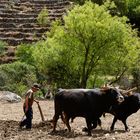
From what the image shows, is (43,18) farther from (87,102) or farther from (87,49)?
(87,102)

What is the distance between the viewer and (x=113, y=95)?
17.4 metres

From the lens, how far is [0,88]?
133 feet

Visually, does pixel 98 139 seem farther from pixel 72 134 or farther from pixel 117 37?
pixel 117 37

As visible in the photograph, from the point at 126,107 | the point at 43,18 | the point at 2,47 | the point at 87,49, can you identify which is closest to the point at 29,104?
the point at 126,107

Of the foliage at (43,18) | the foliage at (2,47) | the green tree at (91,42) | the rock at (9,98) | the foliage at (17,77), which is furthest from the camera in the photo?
the foliage at (43,18)

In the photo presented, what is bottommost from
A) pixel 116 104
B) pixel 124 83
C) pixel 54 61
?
pixel 124 83

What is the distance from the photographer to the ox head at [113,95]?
1733 cm

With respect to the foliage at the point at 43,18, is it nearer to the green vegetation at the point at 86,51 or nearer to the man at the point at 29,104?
the green vegetation at the point at 86,51

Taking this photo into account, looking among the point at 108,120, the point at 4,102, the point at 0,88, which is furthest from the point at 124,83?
the point at 108,120

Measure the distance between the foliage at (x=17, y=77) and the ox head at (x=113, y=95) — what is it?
77.1 feet

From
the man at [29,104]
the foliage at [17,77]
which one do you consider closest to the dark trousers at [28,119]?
the man at [29,104]

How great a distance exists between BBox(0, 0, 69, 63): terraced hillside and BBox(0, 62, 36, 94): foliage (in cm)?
1669

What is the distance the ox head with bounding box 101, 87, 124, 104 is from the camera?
682 inches

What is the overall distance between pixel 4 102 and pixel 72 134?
16.4 meters
